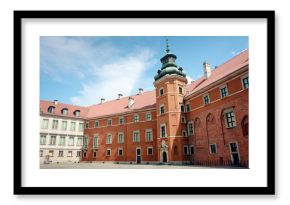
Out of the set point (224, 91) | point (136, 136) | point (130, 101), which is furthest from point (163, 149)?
point (130, 101)

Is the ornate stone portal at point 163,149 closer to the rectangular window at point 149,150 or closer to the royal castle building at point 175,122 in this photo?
the royal castle building at point 175,122

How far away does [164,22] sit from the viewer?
450 cm

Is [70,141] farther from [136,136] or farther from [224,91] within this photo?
[224,91]

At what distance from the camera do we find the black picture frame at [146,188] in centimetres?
402

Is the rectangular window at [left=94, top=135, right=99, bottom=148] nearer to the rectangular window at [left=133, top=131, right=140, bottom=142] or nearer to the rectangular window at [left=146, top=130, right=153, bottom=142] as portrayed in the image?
the rectangular window at [left=133, top=131, right=140, bottom=142]

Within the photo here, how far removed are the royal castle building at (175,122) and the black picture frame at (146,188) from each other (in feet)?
2.09

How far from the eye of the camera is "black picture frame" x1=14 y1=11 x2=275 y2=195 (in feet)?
13.2

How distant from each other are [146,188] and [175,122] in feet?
31.7

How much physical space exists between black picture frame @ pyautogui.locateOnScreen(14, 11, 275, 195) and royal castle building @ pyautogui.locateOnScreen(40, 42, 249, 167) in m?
0.64

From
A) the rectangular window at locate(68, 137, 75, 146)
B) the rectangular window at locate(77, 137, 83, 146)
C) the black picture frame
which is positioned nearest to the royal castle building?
the rectangular window at locate(77, 137, 83, 146)
